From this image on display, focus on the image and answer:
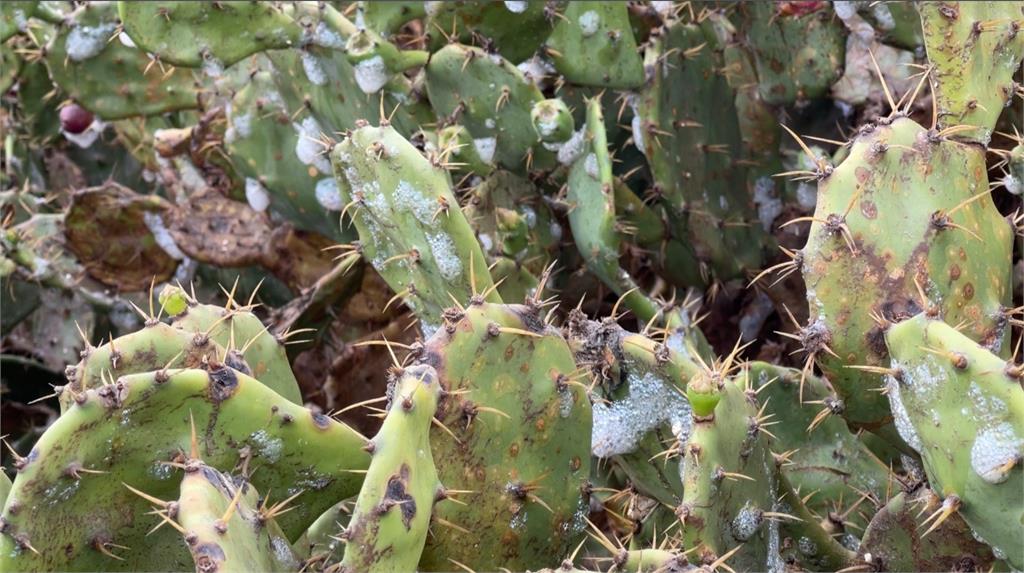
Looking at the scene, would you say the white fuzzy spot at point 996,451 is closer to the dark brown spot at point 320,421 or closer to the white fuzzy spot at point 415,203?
the dark brown spot at point 320,421

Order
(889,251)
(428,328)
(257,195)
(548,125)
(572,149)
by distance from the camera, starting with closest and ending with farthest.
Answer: (889,251)
(428,328)
(548,125)
(572,149)
(257,195)

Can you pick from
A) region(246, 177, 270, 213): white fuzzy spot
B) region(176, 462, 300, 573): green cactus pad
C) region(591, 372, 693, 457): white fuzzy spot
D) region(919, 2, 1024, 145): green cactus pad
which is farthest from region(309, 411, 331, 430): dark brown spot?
region(246, 177, 270, 213): white fuzzy spot

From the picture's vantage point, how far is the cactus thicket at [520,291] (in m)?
1.45

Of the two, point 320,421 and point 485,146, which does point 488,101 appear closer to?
point 485,146

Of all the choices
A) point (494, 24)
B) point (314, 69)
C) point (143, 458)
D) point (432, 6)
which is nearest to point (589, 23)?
point (494, 24)

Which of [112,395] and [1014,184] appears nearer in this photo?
[112,395]

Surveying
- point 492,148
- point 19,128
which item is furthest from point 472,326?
point 19,128

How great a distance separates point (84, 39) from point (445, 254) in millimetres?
1211

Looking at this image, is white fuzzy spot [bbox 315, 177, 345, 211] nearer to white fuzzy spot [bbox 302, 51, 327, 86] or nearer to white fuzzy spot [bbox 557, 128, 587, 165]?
white fuzzy spot [bbox 302, 51, 327, 86]

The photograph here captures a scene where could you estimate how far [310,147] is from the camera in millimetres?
2500

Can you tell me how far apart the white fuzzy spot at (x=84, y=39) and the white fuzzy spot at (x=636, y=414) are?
1.53m

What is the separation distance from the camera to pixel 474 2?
94.0 inches

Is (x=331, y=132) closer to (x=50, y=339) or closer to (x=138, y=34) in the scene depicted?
(x=138, y=34)

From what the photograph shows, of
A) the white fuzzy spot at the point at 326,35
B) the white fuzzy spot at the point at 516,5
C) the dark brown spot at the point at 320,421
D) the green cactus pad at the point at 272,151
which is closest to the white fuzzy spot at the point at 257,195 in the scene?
the green cactus pad at the point at 272,151
